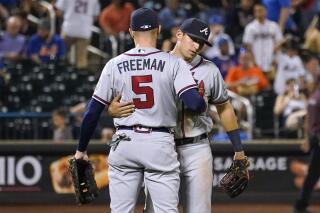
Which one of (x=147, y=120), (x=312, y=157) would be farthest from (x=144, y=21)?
(x=312, y=157)

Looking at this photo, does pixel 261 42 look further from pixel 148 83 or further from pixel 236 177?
pixel 148 83

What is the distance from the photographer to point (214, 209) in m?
11.9

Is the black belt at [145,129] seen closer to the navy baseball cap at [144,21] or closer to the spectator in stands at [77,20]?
the navy baseball cap at [144,21]

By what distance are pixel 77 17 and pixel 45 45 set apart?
2.25 ft

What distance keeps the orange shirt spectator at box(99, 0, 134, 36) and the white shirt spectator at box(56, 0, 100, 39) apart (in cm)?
61

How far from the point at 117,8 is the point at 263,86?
2.92 metres

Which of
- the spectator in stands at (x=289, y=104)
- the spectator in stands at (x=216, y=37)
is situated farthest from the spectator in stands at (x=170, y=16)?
the spectator in stands at (x=289, y=104)

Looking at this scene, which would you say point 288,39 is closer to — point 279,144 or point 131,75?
point 279,144

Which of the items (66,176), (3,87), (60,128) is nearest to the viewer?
(66,176)

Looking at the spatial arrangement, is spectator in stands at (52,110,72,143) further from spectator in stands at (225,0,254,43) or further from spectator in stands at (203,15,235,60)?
spectator in stands at (225,0,254,43)

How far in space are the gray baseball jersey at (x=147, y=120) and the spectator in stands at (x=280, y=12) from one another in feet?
32.5

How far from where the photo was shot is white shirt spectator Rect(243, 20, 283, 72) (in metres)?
15.2

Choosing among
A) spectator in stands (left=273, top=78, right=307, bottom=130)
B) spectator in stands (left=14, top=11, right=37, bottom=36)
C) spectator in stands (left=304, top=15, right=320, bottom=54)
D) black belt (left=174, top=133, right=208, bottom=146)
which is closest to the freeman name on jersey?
black belt (left=174, top=133, right=208, bottom=146)

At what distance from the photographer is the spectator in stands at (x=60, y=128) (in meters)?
12.5
